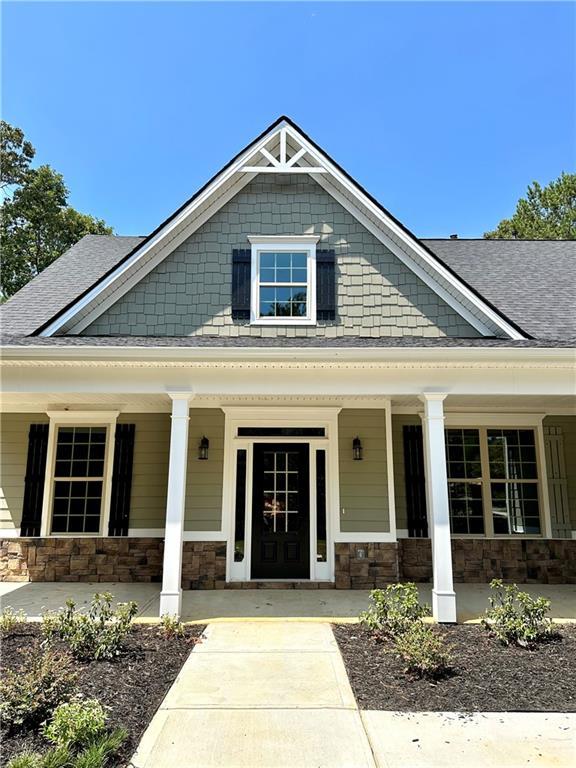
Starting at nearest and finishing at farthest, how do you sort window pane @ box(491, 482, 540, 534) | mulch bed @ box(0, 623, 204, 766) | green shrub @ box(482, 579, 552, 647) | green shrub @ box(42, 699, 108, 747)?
green shrub @ box(42, 699, 108, 747) → mulch bed @ box(0, 623, 204, 766) → green shrub @ box(482, 579, 552, 647) → window pane @ box(491, 482, 540, 534)

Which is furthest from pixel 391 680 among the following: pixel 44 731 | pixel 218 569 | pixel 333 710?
pixel 218 569

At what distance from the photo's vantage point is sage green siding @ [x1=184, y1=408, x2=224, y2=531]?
7.52 m

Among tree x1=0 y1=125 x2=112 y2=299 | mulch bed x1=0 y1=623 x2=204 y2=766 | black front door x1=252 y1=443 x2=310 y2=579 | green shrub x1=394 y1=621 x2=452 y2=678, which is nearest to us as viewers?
mulch bed x1=0 y1=623 x2=204 y2=766

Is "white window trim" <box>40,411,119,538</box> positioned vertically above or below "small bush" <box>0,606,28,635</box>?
above

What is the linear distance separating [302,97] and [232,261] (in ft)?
12.8

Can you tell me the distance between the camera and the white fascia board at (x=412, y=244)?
689 cm

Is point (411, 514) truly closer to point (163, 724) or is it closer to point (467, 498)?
point (467, 498)

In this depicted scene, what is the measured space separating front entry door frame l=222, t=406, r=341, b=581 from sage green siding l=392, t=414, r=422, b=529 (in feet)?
3.55

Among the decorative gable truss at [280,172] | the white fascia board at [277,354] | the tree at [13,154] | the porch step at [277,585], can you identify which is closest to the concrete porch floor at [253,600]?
the porch step at [277,585]

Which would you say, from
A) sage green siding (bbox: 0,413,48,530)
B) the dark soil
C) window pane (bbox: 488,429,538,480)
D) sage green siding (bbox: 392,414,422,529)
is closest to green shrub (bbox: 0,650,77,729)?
the dark soil

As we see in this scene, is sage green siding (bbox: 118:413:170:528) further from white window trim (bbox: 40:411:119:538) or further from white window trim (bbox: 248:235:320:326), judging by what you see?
white window trim (bbox: 248:235:320:326)

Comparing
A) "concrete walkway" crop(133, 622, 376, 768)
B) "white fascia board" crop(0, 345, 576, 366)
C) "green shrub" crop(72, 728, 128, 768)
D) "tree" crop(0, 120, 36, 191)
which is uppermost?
"tree" crop(0, 120, 36, 191)

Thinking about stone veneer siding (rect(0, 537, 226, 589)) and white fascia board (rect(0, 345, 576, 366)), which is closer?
white fascia board (rect(0, 345, 576, 366))

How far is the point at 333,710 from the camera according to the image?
145 inches
